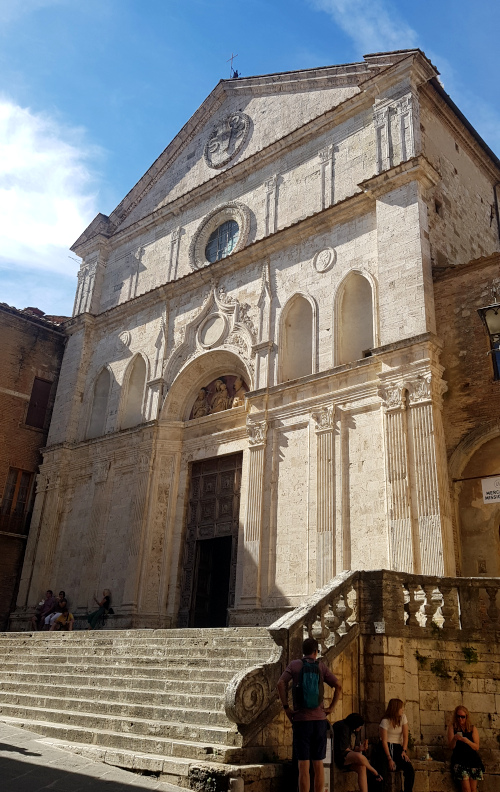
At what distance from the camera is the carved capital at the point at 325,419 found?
14467mm

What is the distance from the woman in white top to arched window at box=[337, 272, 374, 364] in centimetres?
849

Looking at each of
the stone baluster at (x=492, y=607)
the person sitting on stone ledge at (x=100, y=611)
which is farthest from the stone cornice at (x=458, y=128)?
the person sitting on stone ledge at (x=100, y=611)

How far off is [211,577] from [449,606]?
30.2 feet

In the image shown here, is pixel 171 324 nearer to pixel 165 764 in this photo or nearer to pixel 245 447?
pixel 245 447

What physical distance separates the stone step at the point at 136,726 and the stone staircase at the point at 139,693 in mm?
12

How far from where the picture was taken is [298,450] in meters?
15.0

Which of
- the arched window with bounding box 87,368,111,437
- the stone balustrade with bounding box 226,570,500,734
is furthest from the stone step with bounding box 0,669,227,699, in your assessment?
the arched window with bounding box 87,368,111,437

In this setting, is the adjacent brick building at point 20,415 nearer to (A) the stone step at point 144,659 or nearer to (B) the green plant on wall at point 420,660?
(A) the stone step at point 144,659

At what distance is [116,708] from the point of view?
359 inches

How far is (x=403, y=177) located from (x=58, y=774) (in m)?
13.0

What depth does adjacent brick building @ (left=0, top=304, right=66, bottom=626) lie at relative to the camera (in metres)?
20.4

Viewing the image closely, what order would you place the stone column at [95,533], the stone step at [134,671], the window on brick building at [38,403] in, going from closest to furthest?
the stone step at [134,671]
the stone column at [95,533]
the window on brick building at [38,403]

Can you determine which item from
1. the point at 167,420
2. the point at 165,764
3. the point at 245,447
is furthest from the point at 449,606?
the point at 167,420

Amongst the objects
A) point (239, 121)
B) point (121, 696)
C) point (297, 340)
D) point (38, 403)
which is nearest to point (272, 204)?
point (239, 121)
